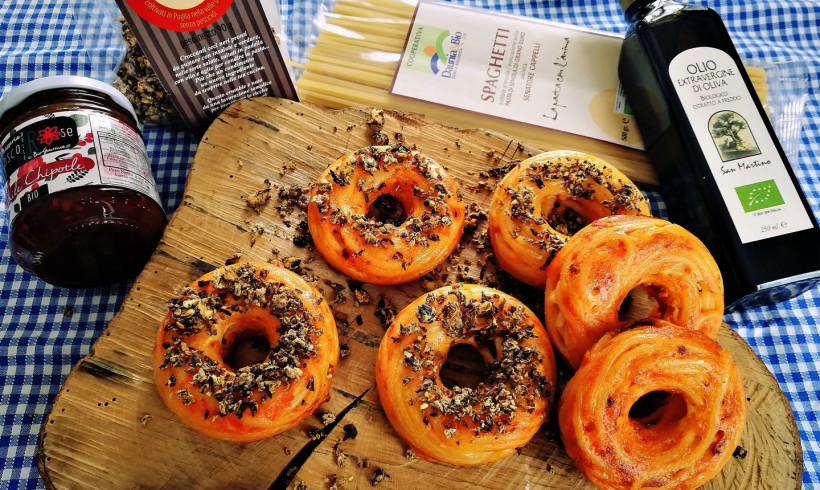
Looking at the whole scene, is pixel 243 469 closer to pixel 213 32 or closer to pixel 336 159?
pixel 336 159

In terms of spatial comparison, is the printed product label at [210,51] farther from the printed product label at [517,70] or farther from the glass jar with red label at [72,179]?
the printed product label at [517,70]

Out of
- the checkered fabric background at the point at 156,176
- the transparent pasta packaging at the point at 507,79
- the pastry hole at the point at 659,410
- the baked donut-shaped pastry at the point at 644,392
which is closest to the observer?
the baked donut-shaped pastry at the point at 644,392

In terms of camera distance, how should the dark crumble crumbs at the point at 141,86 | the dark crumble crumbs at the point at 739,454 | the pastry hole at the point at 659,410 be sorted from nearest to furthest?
the pastry hole at the point at 659,410 → the dark crumble crumbs at the point at 739,454 → the dark crumble crumbs at the point at 141,86

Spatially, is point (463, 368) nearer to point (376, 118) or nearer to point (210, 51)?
point (376, 118)

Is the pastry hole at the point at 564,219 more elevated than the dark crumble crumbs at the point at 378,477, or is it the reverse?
the pastry hole at the point at 564,219

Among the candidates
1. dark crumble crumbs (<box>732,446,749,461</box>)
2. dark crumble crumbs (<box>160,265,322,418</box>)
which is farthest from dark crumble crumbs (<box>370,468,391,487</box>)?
dark crumble crumbs (<box>732,446,749,461</box>)

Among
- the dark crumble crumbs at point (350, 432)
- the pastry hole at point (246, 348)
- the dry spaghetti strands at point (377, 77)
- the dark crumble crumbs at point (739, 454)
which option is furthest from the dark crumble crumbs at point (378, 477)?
the dry spaghetti strands at point (377, 77)

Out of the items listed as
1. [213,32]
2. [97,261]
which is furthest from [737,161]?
[97,261]
